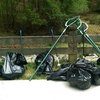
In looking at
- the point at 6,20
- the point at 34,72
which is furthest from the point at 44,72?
the point at 6,20

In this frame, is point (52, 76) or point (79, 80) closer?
point (79, 80)

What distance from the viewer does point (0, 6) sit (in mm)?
9617

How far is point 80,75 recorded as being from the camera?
11.3 feet

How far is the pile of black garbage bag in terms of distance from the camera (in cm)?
343

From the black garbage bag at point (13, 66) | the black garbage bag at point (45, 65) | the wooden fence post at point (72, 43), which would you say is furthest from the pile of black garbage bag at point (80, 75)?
the wooden fence post at point (72, 43)

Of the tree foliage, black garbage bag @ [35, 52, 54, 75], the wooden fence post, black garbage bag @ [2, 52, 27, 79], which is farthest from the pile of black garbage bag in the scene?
the tree foliage

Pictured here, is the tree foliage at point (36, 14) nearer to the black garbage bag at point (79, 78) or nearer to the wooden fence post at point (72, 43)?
the wooden fence post at point (72, 43)

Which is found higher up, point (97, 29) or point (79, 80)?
point (97, 29)

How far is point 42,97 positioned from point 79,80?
644 millimetres

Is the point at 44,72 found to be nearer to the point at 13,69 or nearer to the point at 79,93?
the point at 13,69

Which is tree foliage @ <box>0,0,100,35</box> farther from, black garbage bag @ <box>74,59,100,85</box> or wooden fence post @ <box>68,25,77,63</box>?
black garbage bag @ <box>74,59,100,85</box>

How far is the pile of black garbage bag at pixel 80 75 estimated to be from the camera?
3.43 m

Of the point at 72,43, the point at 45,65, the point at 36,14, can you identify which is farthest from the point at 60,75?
the point at 36,14

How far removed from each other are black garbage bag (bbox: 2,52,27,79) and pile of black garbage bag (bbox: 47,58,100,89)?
64 cm
